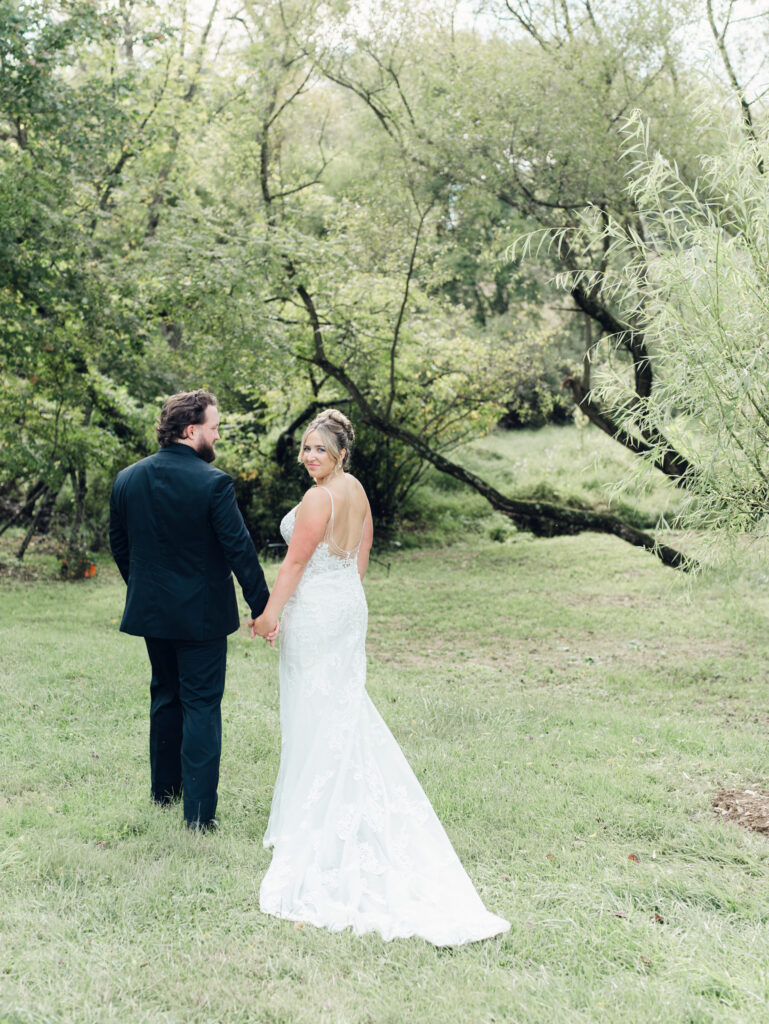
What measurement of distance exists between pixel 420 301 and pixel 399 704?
7.03 meters

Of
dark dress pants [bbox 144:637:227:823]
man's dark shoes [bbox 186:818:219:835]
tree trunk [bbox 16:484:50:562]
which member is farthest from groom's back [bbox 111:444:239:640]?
tree trunk [bbox 16:484:50:562]

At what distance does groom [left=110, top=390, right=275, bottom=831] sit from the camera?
3.86m

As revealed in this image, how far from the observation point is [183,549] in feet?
12.8

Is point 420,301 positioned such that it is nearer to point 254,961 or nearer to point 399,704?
point 399,704

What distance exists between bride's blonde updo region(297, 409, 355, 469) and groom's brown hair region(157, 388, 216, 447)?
48cm

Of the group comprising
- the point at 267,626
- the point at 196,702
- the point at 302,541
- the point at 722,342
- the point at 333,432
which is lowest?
the point at 196,702

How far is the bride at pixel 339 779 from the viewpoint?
10.7 ft

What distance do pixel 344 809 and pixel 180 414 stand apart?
184cm

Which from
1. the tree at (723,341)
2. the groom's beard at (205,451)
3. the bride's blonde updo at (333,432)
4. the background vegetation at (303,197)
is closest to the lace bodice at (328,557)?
the bride's blonde updo at (333,432)

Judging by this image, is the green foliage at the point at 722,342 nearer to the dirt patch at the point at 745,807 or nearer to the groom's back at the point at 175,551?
the dirt patch at the point at 745,807

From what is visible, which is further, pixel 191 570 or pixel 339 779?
pixel 191 570

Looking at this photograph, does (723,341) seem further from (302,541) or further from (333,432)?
(302,541)

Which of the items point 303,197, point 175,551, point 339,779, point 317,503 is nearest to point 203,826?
point 339,779

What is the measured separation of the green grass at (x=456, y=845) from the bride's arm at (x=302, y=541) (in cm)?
107
